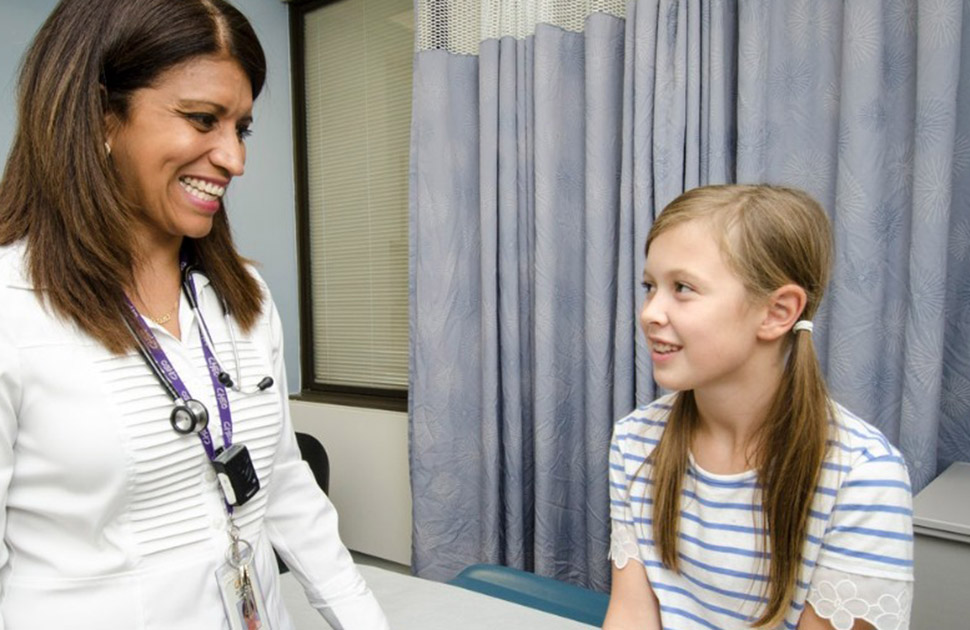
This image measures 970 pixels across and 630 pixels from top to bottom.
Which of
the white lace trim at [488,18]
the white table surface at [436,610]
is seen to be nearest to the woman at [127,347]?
the white table surface at [436,610]

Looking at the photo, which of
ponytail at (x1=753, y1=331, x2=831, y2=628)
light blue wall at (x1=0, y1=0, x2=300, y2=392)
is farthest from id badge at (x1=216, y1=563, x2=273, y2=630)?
light blue wall at (x1=0, y1=0, x2=300, y2=392)

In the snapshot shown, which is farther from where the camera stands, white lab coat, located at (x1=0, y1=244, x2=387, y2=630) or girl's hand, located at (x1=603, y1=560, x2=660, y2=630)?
girl's hand, located at (x1=603, y1=560, x2=660, y2=630)

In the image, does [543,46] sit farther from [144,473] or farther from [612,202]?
[144,473]

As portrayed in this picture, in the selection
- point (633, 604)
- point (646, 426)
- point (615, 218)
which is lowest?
point (633, 604)

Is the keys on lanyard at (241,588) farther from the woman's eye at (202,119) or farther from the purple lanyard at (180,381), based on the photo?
the woman's eye at (202,119)

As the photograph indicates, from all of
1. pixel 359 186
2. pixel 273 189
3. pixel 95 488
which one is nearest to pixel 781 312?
pixel 95 488

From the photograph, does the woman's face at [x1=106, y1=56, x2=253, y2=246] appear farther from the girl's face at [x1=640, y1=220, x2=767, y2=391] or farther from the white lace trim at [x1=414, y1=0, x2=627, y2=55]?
the white lace trim at [x1=414, y1=0, x2=627, y2=55]

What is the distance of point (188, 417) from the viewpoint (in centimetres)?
83

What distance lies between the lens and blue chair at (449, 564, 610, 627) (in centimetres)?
146

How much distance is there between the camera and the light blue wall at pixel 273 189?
114 inches

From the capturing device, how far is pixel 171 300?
940 millimetres

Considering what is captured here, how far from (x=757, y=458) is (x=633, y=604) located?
31 centimetres

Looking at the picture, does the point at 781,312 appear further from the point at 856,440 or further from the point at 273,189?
the point at 273,189

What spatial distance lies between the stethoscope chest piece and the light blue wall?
→ 212 centimetres
